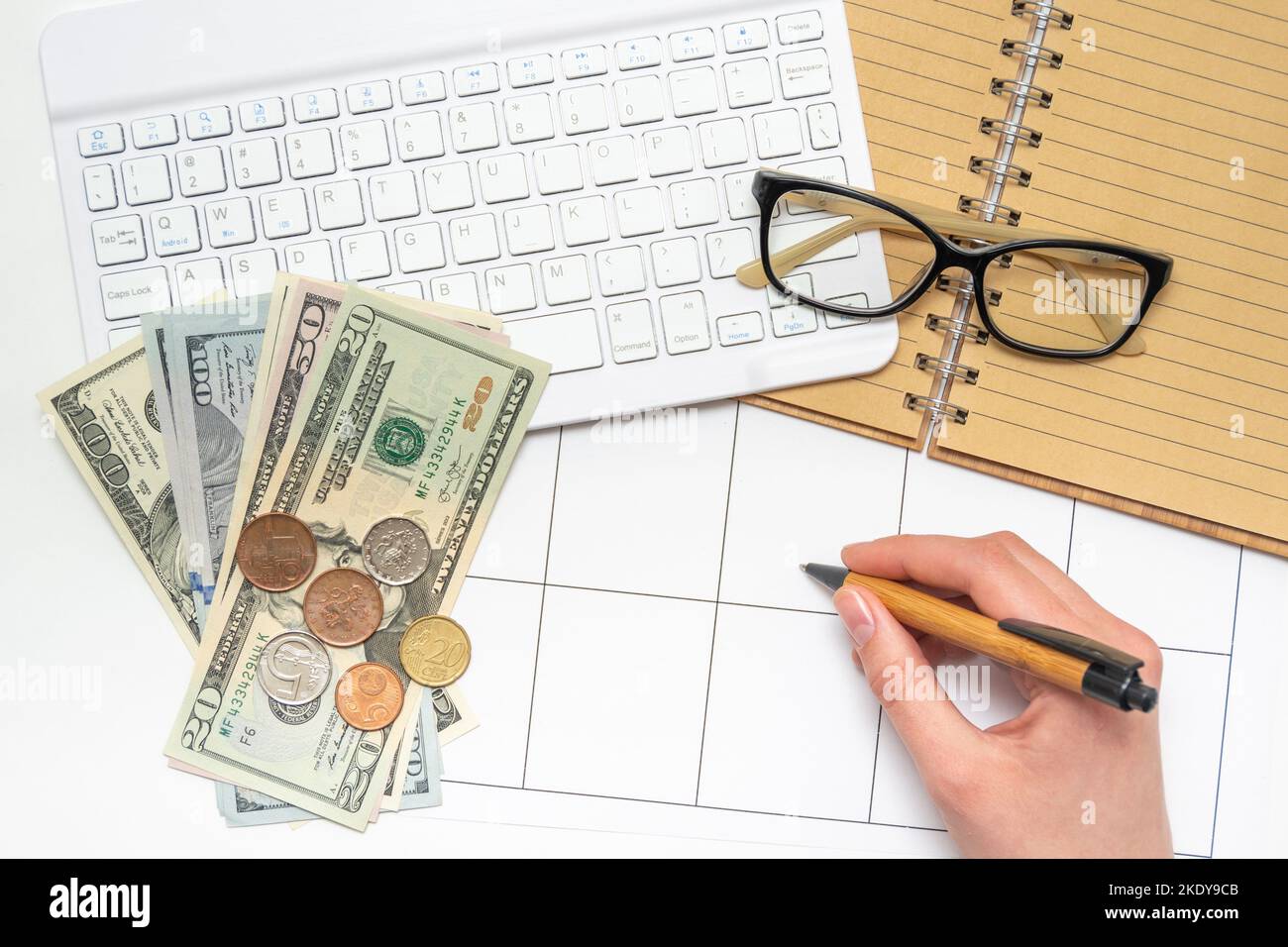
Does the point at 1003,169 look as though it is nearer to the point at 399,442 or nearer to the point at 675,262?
the point at 675,262

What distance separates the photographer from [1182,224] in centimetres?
117

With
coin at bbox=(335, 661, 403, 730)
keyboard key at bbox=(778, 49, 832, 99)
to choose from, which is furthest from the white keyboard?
coin at bbox=(335, 661, 403, 730)

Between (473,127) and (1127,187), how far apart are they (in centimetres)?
80

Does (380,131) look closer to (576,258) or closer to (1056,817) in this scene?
(576,258)

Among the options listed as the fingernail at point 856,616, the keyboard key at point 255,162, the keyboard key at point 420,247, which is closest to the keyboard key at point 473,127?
the keyboard key at point 420,247

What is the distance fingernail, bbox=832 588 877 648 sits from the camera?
109 cm

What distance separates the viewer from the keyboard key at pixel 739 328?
3.75 feet

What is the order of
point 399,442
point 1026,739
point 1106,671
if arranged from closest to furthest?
point 1106,671 → point 1026,739 → point 399,442

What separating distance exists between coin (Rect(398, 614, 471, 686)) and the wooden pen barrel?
485 millimetres

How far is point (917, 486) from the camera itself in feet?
3.92

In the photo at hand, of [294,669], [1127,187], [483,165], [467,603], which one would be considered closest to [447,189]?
[483,165]

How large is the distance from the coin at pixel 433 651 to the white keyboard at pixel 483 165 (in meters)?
0.29
